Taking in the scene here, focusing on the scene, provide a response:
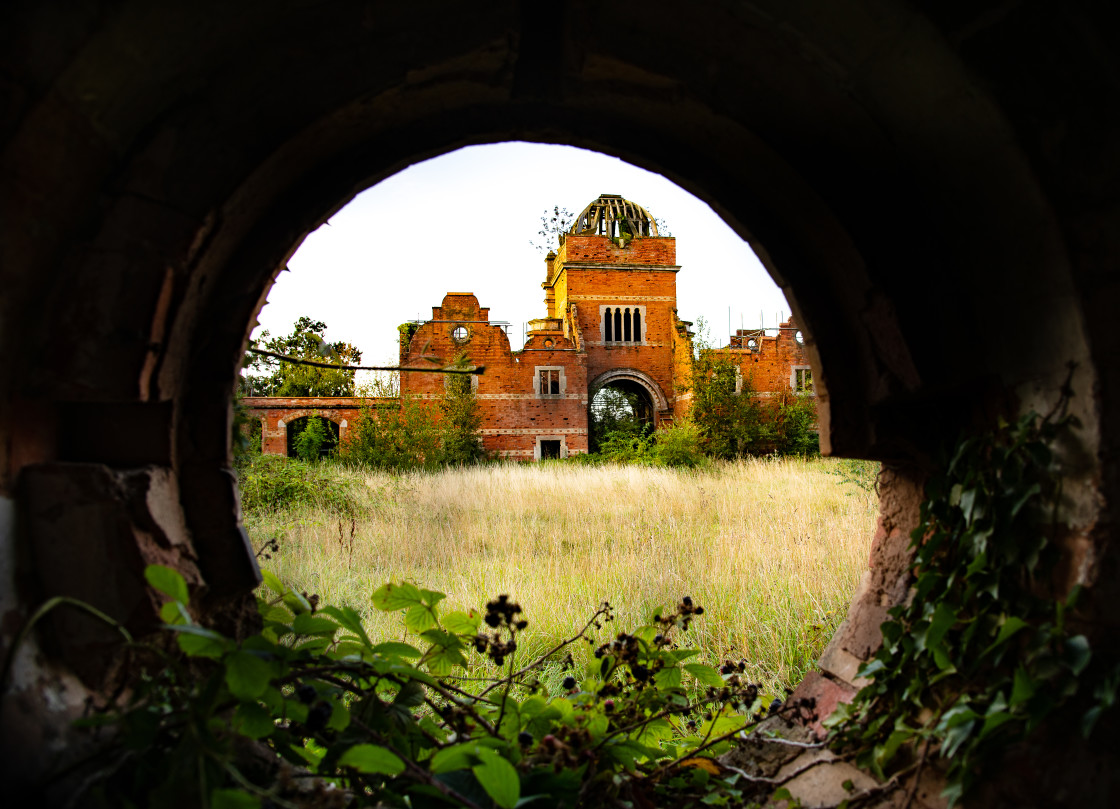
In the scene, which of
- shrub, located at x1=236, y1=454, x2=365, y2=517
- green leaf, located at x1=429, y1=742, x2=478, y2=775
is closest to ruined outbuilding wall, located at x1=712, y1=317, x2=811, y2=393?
shrub, located at x1=236, y1=454, x2=365, y2=517

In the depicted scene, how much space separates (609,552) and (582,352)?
17.5 m

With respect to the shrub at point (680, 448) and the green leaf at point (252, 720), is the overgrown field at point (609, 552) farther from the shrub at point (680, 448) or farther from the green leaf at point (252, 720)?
the shrub at point (680, 448)

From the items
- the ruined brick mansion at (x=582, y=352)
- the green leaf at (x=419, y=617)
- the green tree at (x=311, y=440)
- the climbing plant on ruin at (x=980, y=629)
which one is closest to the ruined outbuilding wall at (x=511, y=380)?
the ruined brick mansion at (x=582, y=352)

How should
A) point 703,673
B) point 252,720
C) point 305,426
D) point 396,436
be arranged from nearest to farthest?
point 252,720
point 703,673
point 396,436
point 305,426

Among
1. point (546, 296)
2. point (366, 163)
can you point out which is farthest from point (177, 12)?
point (546, 296)

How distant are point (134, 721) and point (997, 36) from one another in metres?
2.07

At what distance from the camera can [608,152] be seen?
2.16m

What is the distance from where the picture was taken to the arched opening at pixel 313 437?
17281 millimetres

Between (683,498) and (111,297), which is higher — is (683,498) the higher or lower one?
the lower one

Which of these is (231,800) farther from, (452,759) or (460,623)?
(460,623)

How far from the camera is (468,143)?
210 cm

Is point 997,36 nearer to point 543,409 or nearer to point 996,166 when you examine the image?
point 996,166

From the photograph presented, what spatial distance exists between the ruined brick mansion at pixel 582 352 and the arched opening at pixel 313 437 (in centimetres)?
33

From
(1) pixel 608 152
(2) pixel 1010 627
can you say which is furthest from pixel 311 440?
(2) pixel 1010 627
